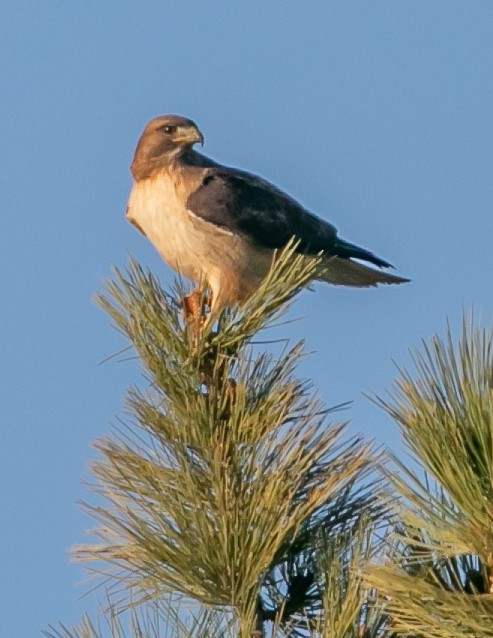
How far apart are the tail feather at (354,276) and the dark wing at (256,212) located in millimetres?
184

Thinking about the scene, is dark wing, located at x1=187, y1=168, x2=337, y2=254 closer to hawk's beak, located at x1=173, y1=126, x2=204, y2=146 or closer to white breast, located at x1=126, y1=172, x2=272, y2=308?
white breast, located at x1=126, y1=172, x2=272, y2=308

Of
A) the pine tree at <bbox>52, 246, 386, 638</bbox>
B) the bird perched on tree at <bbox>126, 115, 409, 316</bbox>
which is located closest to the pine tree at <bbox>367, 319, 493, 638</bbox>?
the pine tree at <bbox>52, 246, 386, 638</bbox>

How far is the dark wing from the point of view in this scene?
748 cm

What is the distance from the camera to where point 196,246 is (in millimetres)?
7191

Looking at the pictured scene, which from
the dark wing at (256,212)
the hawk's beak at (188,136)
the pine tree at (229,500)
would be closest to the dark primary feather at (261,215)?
the dark wing at (256,212)

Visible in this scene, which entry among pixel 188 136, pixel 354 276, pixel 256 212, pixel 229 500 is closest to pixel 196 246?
pixel 256 212

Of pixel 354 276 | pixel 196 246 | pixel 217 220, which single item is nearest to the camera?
pixel 196 246

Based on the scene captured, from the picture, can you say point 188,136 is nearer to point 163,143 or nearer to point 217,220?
point 163,143

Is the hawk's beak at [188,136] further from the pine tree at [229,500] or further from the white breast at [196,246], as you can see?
the pine tree at [229,500]

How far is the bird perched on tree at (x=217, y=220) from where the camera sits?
23.7 feet

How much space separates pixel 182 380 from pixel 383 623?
1.19 m

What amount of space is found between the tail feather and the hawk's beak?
1.30 metres

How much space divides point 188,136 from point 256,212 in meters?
0.86

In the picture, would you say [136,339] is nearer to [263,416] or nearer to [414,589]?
[263,416]
